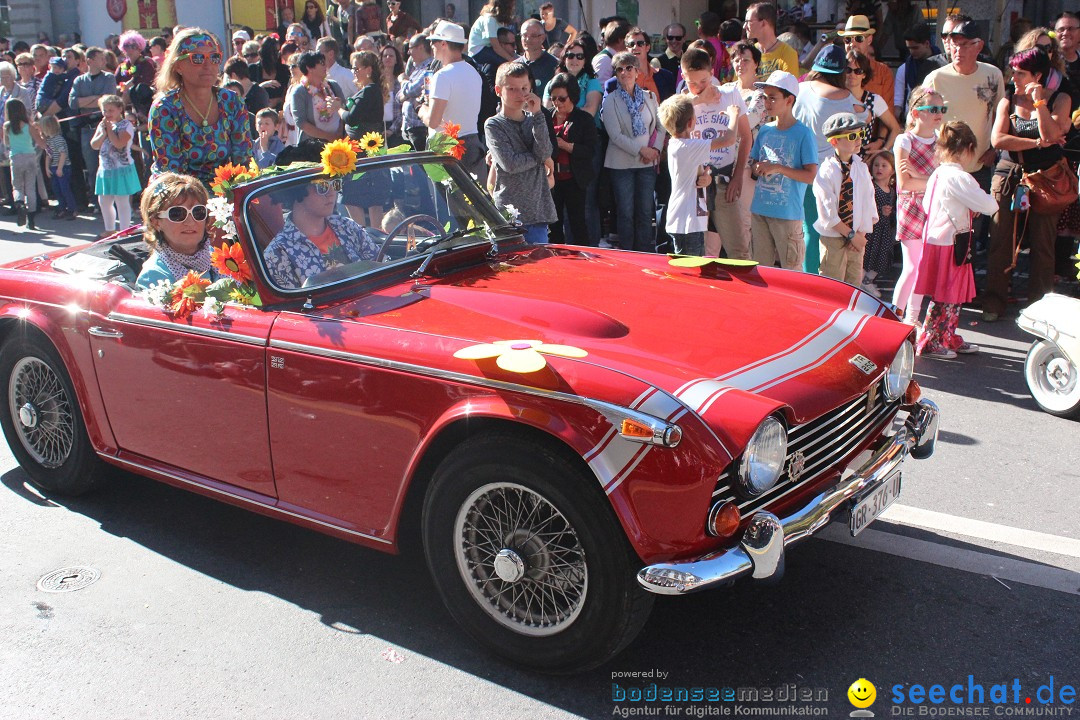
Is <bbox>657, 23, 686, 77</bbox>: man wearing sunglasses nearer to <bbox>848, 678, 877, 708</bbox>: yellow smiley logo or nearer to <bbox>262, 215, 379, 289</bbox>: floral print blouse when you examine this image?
<bbox>262, 215, 379, 289</bbox>: floral print blouse

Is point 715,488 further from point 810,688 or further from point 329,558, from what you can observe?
point 329,558

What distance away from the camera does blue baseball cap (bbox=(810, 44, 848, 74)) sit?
25.7 ft

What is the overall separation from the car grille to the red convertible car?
1 cm

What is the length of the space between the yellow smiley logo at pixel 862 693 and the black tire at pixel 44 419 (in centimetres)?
349

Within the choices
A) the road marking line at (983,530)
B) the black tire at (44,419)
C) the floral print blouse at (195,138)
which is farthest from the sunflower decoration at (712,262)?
the black tire at (44,419)

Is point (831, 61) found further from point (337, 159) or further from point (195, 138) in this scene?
point (337, 159)

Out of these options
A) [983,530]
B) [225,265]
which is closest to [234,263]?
[225,265]

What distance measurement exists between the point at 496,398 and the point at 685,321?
0.91m

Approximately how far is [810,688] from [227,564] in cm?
242

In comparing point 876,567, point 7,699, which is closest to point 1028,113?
point 876,567

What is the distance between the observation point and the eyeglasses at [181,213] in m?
4.57

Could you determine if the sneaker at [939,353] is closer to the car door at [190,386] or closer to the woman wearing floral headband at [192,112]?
the woman wearing floral headband at [192,112]

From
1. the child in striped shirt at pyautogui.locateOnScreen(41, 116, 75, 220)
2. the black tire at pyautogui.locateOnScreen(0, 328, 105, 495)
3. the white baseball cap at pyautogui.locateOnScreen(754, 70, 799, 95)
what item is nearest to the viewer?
the black tire at pyautogui.locateOnScreen(0, 328, 105, 495)

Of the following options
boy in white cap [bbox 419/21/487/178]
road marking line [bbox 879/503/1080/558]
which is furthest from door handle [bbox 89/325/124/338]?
boy in white cap [bbox 419/21/487/178]
